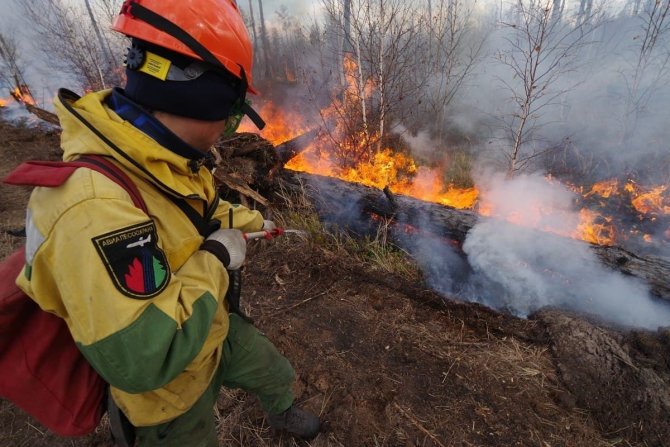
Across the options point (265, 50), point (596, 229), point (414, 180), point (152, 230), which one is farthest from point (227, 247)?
point (265, 50)

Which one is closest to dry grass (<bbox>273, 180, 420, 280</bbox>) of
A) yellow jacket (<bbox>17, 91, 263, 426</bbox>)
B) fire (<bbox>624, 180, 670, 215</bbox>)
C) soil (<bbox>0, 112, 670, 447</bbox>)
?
soil (<bbox>0, 112, 670, 447</bbox>)

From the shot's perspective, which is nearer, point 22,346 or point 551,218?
point 22,346

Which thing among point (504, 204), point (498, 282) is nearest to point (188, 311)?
point (498, 282)

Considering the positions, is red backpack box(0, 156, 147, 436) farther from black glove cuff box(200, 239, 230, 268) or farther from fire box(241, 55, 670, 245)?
fire box(241, 55, 670, 245)

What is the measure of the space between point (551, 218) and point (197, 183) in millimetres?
7067

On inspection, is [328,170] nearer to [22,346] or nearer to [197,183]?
[197,183]

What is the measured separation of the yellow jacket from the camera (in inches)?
41.0

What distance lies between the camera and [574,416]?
250cm

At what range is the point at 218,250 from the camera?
1486 mm

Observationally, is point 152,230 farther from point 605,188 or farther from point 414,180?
point 605,188

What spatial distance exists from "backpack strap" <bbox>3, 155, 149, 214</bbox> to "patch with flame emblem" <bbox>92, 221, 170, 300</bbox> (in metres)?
0.16

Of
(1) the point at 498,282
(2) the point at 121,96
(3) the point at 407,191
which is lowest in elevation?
(3) the point at 407,191

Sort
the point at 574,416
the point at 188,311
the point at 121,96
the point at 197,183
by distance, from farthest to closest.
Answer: the point at 574,416 → the point at 197,183 → the point at 121,96 → the point at 188,311

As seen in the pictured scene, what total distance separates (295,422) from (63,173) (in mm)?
2181
